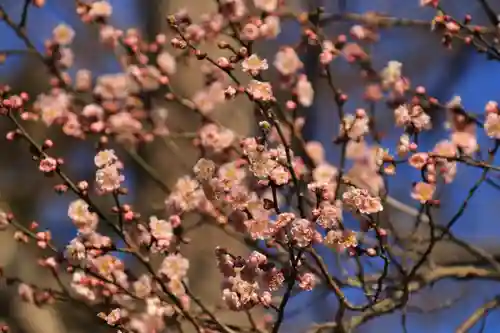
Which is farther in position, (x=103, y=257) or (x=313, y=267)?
(x=313, y=267)

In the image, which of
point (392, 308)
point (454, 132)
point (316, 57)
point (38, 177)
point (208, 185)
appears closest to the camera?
point (208, 185)

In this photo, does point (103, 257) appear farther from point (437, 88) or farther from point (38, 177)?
point (437, 88)

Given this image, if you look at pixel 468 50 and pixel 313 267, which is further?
pixel 468 50

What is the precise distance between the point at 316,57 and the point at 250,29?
0.66 m

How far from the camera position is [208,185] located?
1.13m

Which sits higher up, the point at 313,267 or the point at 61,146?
the point at 61,146

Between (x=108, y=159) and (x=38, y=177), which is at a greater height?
(x=38, y=177)

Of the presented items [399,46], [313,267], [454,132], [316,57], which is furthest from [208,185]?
[399,46]

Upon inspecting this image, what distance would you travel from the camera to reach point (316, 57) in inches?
71.7

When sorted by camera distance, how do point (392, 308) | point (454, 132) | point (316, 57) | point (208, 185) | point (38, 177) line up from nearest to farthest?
point (208, 185), point (392, 308), point (454, 132), point (316, 57), point (38, 177)

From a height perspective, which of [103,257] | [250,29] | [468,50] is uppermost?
[468,50]

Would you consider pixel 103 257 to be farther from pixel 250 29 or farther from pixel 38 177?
pixel 38 177

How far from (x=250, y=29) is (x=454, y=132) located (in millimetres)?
568

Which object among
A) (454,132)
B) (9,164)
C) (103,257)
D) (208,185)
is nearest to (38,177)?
(9,164)
